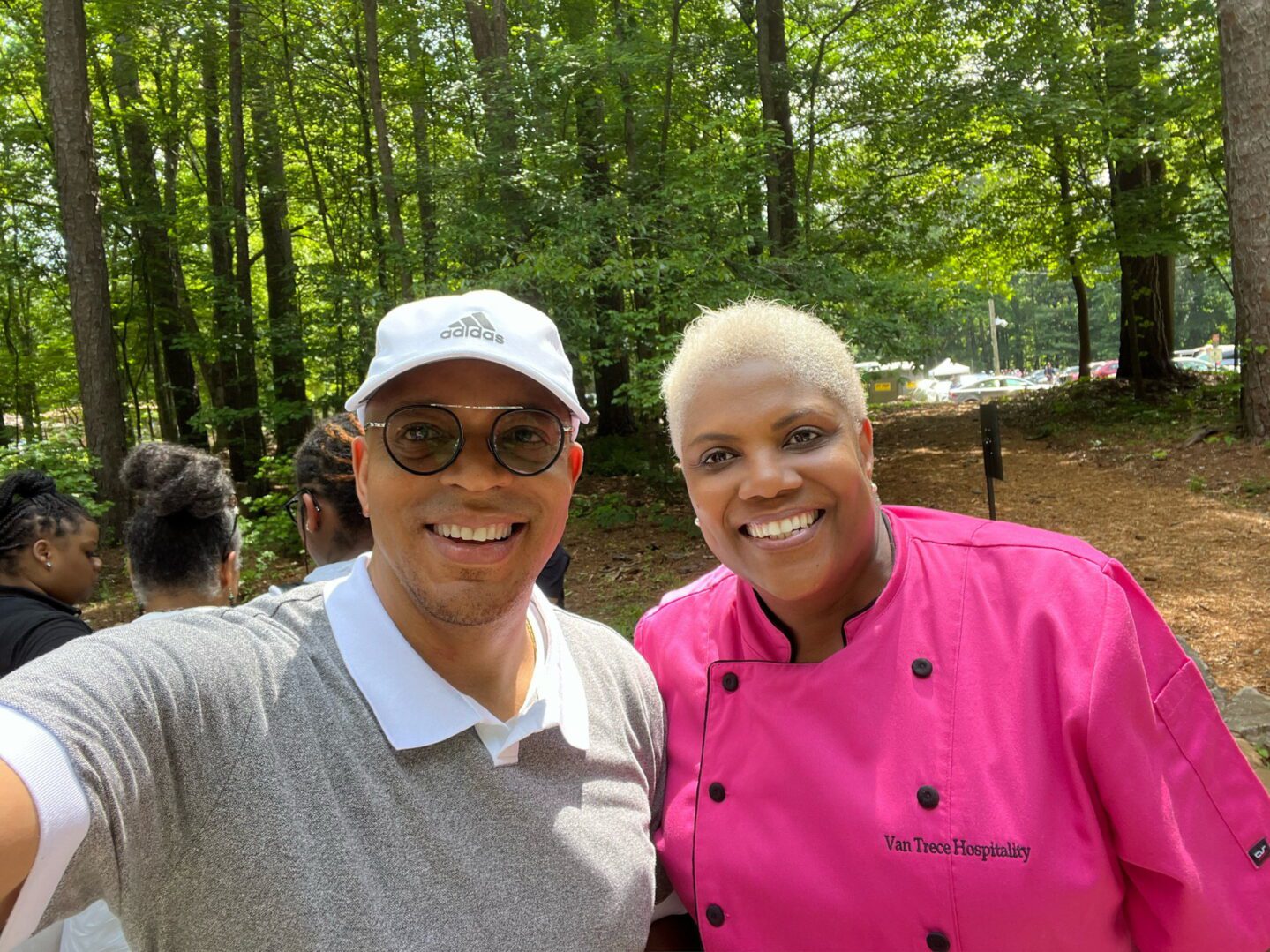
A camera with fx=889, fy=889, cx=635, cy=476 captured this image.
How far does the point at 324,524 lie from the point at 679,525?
23.0 ft

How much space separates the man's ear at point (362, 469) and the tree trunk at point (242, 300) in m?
11.8

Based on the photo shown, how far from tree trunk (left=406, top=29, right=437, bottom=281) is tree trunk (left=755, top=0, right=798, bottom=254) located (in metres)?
3.98

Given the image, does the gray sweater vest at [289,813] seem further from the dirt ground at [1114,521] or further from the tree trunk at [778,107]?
the tree trunk at [778,107]

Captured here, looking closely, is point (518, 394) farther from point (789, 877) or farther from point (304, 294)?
point (304, 294)

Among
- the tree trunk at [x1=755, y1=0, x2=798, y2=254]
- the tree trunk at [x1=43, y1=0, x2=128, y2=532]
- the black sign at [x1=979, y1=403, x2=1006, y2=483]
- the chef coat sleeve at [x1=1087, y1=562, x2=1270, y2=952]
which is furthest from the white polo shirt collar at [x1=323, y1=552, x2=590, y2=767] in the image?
the tree trunk at [x1=43, y1=0, x2=128, y2=532]

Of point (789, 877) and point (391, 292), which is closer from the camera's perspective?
point (789, 877)

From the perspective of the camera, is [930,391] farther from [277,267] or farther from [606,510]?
[606,510]

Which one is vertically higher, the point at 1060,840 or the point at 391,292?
the point at 391,292

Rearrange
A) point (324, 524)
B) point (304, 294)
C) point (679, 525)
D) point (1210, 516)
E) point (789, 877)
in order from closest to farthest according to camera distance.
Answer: point (789, 877)
point (324, 524)
point (1210, 516)
point (679, 525)
point (304, 294)

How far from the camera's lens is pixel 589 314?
884 cm

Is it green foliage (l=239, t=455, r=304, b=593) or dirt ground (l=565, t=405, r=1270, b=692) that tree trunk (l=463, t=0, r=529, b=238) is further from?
dirt ground (l=565, t=405, r=1270, b=692)

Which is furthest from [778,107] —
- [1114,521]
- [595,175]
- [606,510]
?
[1114,521]

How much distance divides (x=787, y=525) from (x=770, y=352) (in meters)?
0.38

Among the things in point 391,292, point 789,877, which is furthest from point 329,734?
point 391,292
